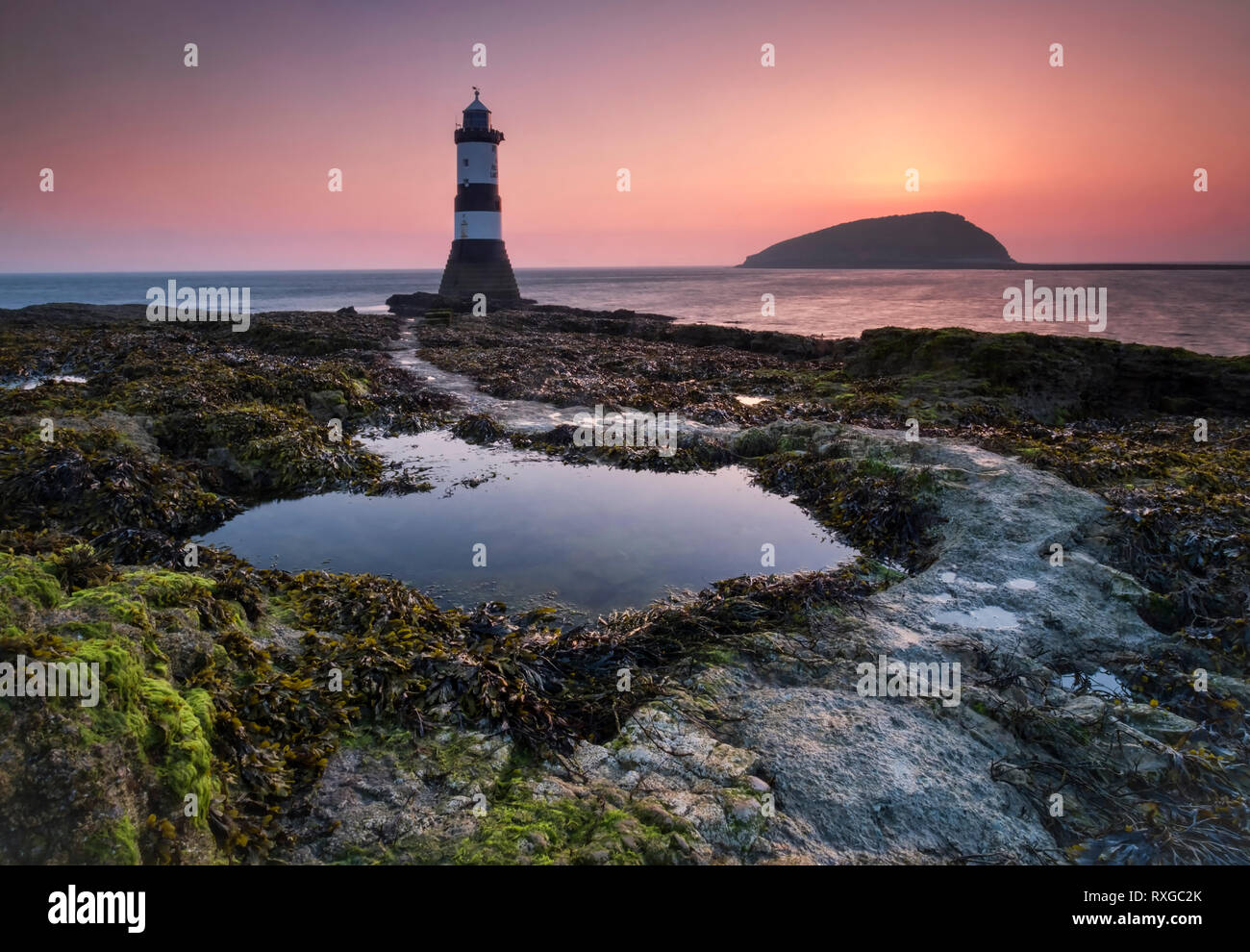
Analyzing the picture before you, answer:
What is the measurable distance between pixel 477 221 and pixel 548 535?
45807 mm

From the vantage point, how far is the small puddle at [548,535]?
21.8 ft

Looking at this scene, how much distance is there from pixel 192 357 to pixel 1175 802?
2004 cm

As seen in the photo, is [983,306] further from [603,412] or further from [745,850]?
[745,850]

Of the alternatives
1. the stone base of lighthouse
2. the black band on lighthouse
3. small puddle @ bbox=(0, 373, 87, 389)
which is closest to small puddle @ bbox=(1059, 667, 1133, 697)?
small puddle @ bbox=(0, 373, 87, 389)

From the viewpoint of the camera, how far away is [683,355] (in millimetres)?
23109

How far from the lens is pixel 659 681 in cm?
479

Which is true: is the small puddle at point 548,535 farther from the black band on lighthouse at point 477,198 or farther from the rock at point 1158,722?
the black band on lighthouse at point 477,198

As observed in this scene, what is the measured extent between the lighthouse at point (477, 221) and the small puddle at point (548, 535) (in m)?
41.9

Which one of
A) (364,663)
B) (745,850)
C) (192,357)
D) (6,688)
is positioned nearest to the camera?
(6,688)

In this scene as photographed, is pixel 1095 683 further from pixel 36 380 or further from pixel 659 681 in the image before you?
pixel 36 380

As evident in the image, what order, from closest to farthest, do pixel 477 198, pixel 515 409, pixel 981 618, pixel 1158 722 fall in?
1. pixel 1158 722
2. pixel 981 618
3. pixel 515 409
4. pixel 477 198

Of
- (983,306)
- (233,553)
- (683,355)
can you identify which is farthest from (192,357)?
(983,306)

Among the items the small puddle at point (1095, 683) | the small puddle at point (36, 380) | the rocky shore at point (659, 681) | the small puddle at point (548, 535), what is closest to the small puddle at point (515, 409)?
the small puddle at point (548, 535)

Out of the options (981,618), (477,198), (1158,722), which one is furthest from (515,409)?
(477,198)
